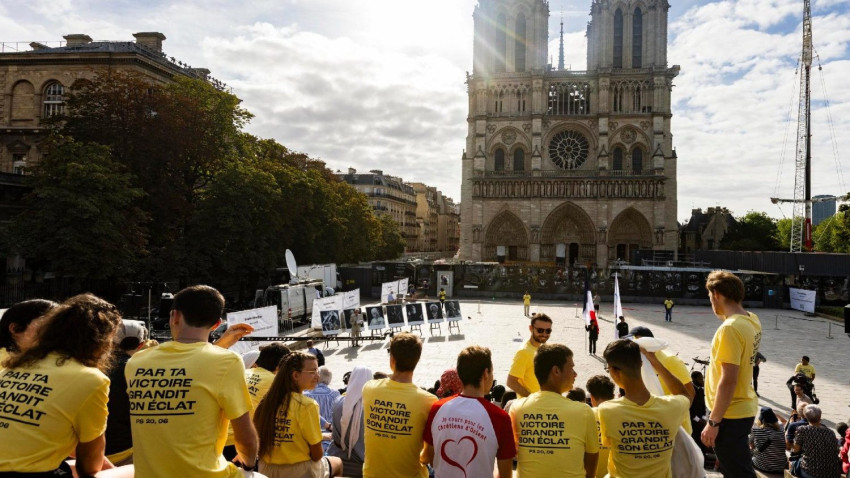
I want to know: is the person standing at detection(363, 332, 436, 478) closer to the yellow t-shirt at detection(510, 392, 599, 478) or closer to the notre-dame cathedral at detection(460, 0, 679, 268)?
the yellow t-shirt at detection(510, 392, 599, 478)

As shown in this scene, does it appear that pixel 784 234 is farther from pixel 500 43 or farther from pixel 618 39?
pixel 500 43

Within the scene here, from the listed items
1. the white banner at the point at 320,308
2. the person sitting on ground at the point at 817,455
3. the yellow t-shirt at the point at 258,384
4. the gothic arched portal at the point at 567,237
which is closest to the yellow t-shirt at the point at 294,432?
the yellow t-shirt at the point at 258,384

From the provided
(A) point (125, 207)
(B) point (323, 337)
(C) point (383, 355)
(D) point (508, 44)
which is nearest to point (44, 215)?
(A) point (125, 207)

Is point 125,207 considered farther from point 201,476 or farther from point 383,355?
point 201,476

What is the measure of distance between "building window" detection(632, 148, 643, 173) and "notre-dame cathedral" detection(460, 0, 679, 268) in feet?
0.33

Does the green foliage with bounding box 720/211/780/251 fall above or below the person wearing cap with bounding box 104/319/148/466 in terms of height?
above

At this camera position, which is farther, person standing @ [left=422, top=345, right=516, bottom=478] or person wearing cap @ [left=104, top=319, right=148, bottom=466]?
person wearing cap @ [left=104, top=319, right=148, bottom=466]

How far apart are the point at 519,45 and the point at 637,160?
17114 mm

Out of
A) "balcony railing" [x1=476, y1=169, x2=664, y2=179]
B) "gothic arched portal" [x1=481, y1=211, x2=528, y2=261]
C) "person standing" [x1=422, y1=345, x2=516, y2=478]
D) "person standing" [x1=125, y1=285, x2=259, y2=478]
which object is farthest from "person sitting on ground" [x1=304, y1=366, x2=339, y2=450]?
"balcony railing" [x1=476, y1=169, x2=664, y2=179]

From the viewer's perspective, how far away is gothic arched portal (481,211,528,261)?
5628cm

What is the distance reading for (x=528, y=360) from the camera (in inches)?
202

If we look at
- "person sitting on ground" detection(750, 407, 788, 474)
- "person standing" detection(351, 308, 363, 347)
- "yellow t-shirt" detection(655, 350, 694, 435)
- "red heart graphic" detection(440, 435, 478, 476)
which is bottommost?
"person standing" detection(351, 308, 363, 347)

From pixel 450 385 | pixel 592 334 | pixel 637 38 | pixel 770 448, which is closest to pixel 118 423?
pixel 450 385

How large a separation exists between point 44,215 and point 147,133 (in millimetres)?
6984
